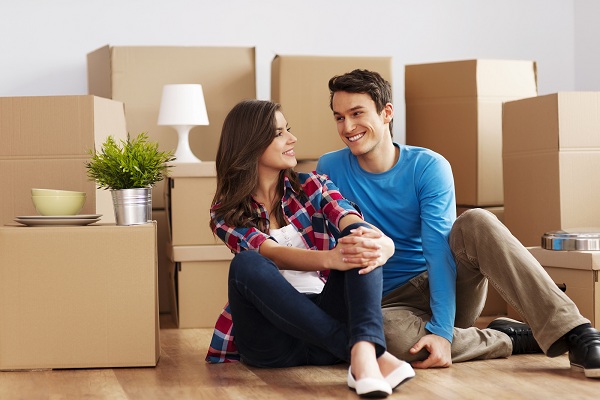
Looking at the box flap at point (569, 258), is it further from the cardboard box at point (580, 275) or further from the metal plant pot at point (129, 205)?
the metal plant pot at point (129, 205)

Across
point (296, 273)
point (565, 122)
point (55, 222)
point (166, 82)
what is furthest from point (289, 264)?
point (166, 82)

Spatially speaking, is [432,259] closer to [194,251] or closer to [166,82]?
[194,251]

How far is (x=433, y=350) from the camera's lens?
208 centimetres

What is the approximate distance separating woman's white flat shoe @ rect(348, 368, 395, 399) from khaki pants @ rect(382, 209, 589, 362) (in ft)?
1.04

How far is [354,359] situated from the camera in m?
1.81

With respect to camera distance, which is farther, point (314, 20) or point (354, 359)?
point (314, 20)

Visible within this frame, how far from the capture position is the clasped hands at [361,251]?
188cm

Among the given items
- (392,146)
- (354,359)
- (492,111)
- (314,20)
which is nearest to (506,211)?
(492,111)

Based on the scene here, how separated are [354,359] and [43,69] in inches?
80.3

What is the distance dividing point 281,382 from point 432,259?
45cm

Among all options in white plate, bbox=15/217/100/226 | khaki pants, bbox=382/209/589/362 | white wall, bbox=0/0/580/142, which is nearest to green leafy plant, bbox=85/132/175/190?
white plate, bbox=15/217/100/226

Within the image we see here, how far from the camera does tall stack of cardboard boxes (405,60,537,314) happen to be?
3053 mm

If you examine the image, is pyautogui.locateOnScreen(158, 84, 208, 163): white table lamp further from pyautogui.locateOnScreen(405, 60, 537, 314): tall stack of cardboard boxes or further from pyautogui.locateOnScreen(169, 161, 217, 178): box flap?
pyautogui.locateOnScreen(405, 60, 537, 314): tall stack of cardboard boxes

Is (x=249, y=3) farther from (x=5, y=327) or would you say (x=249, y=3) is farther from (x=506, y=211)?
(x=5, y=327)
